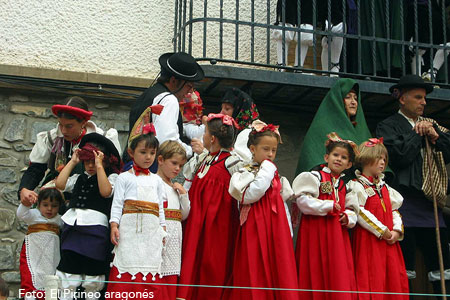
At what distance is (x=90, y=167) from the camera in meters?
5.66

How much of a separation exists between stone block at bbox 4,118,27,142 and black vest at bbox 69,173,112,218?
180cm

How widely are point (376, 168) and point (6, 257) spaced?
3.35 m

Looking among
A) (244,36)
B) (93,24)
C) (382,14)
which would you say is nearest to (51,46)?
(93,24)

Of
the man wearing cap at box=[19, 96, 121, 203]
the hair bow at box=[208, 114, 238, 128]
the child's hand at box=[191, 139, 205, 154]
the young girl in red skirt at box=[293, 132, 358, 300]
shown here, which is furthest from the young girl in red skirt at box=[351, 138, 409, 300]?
the man wearing cap at box=[19, 96, 121, 203]

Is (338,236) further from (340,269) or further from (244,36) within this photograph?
(244,36)

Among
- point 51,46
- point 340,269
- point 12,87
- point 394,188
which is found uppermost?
point 51,46

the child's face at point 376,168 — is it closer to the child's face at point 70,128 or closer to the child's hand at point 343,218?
the child's hand at point 343,218

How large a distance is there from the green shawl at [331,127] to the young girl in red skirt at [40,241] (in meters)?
2.13

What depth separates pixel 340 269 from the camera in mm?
5742

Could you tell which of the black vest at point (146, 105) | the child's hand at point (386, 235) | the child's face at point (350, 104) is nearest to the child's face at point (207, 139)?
the black vest at point (146, 105)

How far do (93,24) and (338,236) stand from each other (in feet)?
11.7

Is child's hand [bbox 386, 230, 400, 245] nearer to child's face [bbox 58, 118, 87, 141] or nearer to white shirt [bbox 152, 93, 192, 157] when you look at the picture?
white shirt [bbox 152, 93, 192, 157]

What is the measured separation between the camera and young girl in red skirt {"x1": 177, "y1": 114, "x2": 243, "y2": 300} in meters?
5.75

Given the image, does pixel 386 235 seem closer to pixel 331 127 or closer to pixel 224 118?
pixel 331 127
